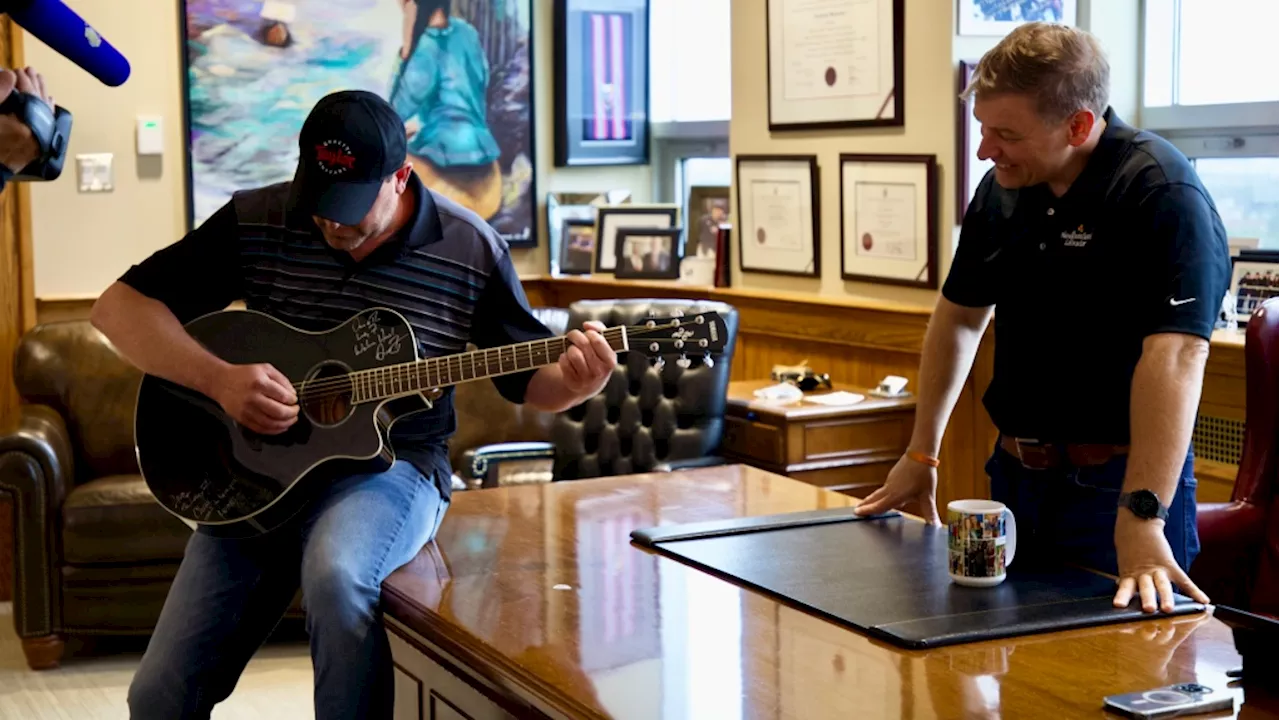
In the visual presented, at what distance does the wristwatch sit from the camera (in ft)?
6.87

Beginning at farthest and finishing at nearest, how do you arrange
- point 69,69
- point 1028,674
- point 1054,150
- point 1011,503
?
1. point 69,69
2. point 1011,503
3. point 1054,150
4. point 1028,674

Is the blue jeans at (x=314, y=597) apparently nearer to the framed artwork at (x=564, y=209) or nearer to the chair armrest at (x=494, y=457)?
the chair armrest at (x=494, y=457)

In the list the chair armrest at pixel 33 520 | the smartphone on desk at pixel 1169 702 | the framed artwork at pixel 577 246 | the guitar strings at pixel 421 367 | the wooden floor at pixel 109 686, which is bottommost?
the wooden floor at pixel 109 686

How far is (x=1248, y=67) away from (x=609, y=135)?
114 inches

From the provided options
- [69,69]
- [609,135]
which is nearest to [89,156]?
[69,69]

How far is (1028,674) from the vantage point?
1.73m

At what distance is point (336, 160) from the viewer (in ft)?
8.39

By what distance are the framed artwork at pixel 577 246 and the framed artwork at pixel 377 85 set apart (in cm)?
17

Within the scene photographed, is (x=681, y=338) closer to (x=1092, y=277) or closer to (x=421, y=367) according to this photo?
(x=421, y=367)

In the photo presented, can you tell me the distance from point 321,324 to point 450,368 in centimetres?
27

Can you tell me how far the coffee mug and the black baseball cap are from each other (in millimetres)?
1140

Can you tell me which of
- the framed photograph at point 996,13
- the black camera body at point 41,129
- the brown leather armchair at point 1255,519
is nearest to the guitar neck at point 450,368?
the black camera body at point 41,129

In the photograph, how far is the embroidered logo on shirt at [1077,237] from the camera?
95.7 inches

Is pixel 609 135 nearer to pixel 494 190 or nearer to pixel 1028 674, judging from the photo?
pixel 494 190
